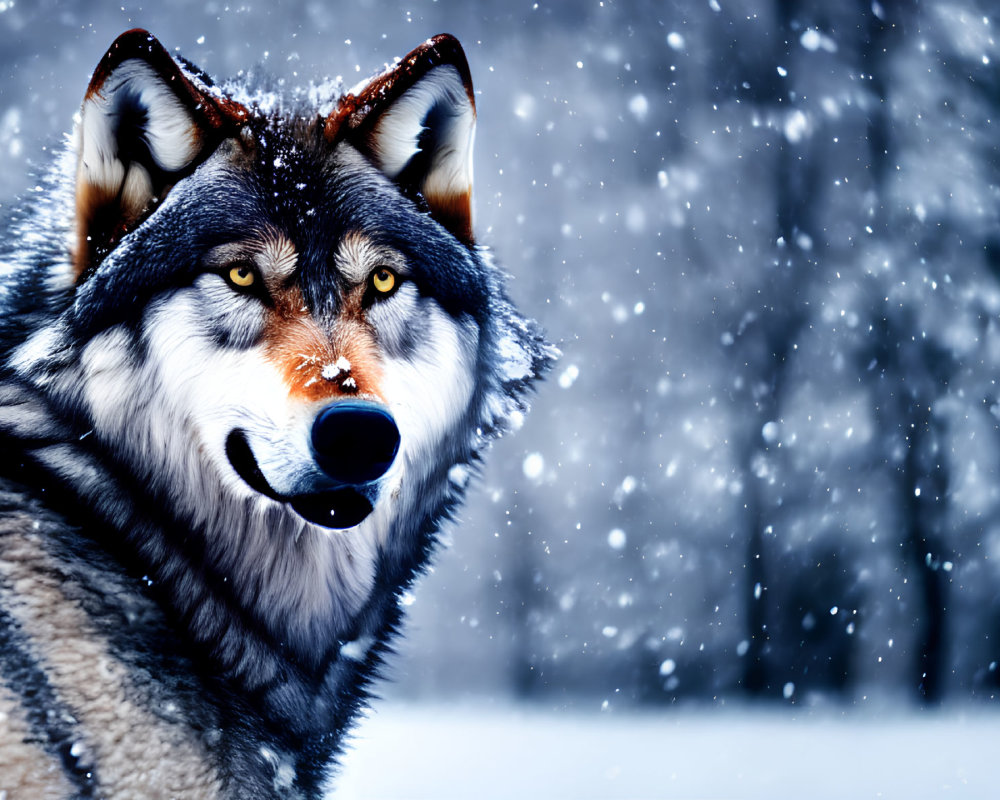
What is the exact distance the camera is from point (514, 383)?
1809 mm

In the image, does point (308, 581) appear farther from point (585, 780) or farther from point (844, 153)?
point (844, 153)

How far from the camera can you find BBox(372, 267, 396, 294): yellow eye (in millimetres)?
1535

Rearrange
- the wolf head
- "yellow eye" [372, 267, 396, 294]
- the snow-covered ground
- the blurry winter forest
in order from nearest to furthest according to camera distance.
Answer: the wolf head
"yellow eye" [372, 267, 396, 294]
the snow-covered ground
the blurry winter forest

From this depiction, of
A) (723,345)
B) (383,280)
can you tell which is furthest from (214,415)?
(723,345)

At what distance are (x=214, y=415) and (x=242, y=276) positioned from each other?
285mm

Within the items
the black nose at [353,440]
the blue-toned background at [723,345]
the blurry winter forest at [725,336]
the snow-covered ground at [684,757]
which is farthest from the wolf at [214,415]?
the blurry winter forest at [725,336]

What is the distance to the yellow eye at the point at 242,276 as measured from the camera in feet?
4.64

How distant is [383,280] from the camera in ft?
5.07

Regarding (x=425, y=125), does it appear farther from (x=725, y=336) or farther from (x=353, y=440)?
(x=725, y=336)

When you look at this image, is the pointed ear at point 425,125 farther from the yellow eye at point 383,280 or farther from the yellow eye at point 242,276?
the yellow eye at point 242,276

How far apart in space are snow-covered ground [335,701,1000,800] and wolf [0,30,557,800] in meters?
0.95

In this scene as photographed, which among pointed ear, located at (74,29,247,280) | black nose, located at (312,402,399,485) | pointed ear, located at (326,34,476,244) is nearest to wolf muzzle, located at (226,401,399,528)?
black nose, located at (312,402,399,485)

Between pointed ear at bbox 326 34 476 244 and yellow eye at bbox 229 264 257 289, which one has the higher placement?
pointed ear at bbox 326 34 476 244

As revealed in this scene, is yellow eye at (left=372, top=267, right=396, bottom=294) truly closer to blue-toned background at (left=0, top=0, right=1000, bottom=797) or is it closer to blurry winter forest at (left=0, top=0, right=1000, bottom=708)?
blue-toned background at (left=0, top=0, right=1000, bottom=797)
